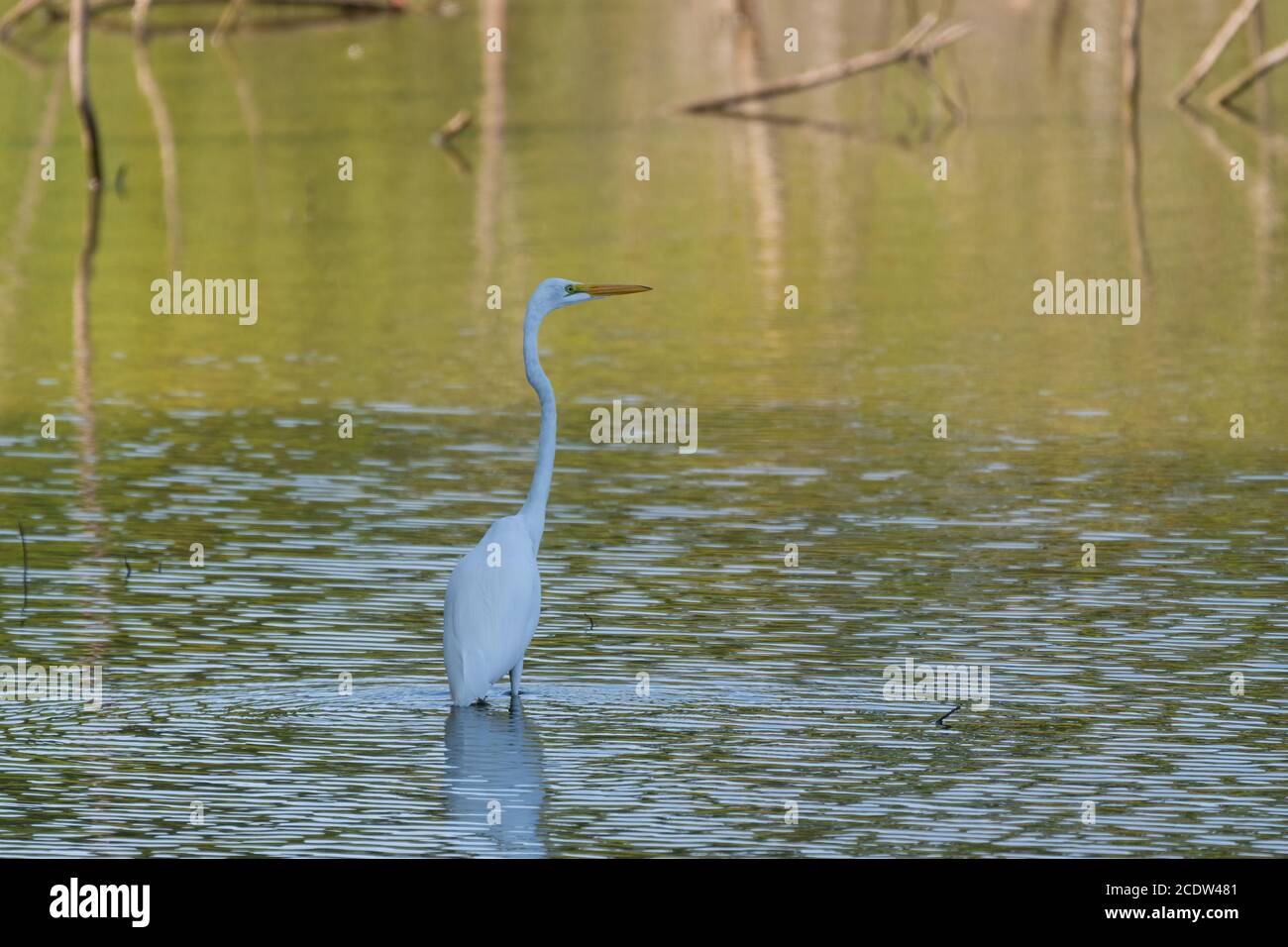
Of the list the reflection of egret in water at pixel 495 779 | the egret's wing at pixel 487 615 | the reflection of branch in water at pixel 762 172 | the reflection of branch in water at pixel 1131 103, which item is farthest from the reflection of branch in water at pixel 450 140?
the reflection of egret in water at pixel 495 779

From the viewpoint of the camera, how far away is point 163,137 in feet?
133

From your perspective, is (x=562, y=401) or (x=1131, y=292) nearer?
(x=562, y=401)

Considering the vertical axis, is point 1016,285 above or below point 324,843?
above

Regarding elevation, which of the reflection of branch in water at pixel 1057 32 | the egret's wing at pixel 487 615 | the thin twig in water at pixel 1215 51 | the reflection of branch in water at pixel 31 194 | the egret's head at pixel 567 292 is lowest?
the egret's wing at pixel 487 615

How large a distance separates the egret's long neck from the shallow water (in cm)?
85

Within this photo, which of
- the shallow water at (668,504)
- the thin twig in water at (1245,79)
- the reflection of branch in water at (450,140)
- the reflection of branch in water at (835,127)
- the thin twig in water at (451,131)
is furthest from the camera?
the thin twig in water at (1245,79)

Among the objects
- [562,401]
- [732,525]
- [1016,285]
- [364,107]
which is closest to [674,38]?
[364,107]

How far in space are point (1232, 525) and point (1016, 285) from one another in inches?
438

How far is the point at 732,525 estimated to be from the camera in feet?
54.9

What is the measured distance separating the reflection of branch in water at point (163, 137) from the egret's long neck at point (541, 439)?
16402mm

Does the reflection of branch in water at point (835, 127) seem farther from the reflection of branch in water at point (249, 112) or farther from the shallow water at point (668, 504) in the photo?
the reflection of branch in water at point (249, 112)

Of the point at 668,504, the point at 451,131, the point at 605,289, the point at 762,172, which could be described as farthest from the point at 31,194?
the point at 605,289

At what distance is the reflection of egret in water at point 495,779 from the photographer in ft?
34.8

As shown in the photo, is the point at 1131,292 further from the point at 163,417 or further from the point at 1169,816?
the point at 1169,816
